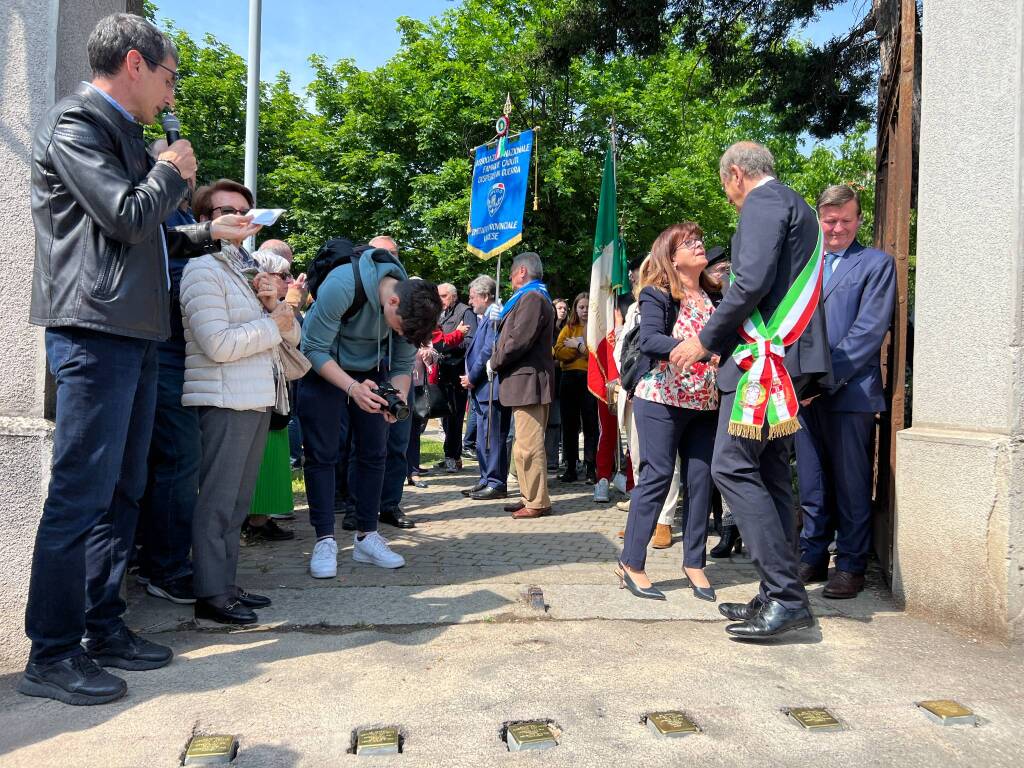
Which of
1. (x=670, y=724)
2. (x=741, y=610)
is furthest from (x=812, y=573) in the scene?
(x=670, y=724)

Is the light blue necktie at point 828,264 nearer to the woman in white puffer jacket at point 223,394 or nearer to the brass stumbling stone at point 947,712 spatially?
the brass stumbling stone at point 947,712

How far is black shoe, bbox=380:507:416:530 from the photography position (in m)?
6.31

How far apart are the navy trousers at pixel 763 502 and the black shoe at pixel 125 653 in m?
2.48

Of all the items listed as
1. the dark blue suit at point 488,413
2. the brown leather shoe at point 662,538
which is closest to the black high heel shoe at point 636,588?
the brown leather shoe at point 662,538

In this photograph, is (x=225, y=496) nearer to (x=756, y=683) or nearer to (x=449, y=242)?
(x=756, y=683)

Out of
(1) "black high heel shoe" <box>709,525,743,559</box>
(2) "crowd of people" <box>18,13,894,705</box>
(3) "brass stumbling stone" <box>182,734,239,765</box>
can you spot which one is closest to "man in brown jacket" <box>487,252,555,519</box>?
(2) "crowd of people" <box>18,13,894,705</box>

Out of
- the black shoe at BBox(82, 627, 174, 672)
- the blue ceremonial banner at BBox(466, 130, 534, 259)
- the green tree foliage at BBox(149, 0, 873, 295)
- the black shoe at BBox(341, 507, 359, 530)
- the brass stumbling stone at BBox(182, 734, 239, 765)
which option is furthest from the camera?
the green tree foliage at BBox(149, 0, 873, 295)

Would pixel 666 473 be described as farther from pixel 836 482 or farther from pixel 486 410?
pixel 486 410

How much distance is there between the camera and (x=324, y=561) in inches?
184

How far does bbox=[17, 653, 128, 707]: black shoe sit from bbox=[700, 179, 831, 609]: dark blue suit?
260 centimetres

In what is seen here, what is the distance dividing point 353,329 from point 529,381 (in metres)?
2.20

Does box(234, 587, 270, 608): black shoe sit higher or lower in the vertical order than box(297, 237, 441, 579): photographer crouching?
lower

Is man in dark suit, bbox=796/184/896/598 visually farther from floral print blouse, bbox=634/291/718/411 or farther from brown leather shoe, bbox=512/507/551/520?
brown leather shoe, bbox=512/507/551/520

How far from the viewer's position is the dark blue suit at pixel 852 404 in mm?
4426
